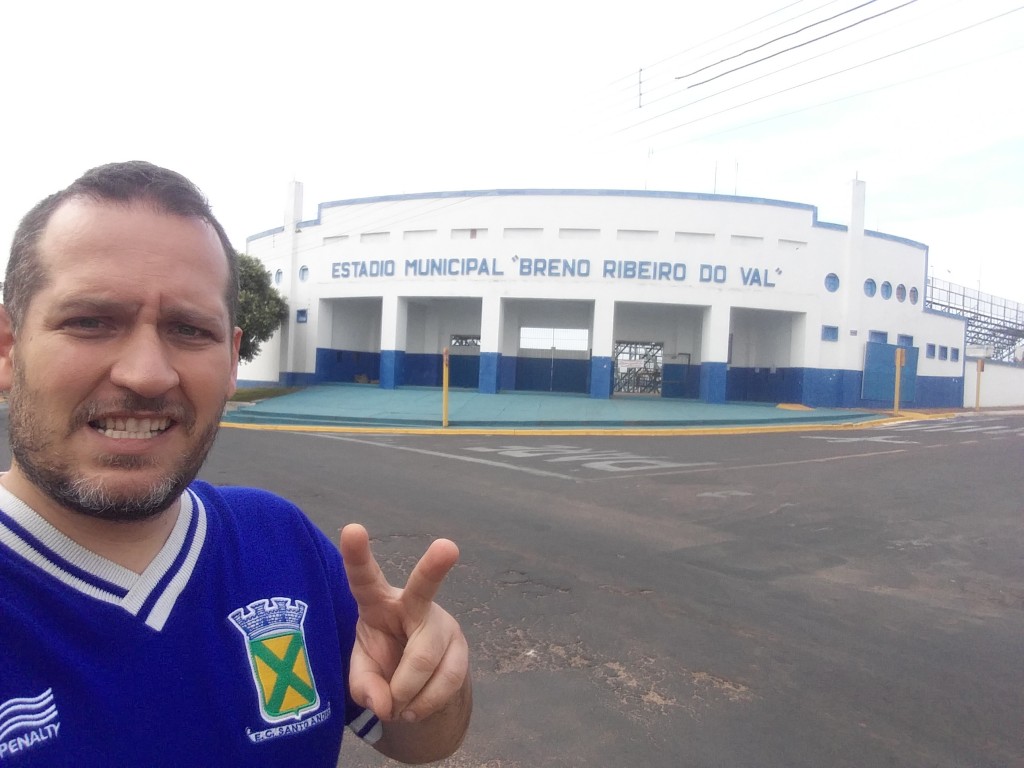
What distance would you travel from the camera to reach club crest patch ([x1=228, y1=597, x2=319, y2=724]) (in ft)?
4.25

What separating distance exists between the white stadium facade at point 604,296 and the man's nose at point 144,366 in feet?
73.2

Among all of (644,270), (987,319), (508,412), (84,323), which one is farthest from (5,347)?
(987,319)

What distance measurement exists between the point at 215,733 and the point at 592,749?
2.09 metres

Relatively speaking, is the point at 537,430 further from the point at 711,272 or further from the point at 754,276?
the point at 754,276

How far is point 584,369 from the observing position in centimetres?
2758

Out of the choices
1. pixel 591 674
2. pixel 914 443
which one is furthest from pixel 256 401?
pixel 591 674

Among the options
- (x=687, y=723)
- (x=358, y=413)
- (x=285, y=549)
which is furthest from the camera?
(x=358, y=413)

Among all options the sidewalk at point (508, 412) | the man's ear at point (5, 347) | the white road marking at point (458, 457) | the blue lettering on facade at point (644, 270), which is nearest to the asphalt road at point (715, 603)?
the white road marking at point (458, 457)

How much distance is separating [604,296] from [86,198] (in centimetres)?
2241

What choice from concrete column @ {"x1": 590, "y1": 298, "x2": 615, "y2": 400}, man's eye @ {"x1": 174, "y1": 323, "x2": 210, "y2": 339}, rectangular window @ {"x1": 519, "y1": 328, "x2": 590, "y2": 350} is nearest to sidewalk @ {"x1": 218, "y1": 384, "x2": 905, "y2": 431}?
concrete column @ {"x1": 590, "y1": 298, "x2": 615, "y2": 400}

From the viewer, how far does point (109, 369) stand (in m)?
1.24

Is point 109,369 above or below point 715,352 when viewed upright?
below

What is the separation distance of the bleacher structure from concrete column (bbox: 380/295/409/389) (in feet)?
88.6

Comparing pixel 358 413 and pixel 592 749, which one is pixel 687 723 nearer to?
pixel 592 749
